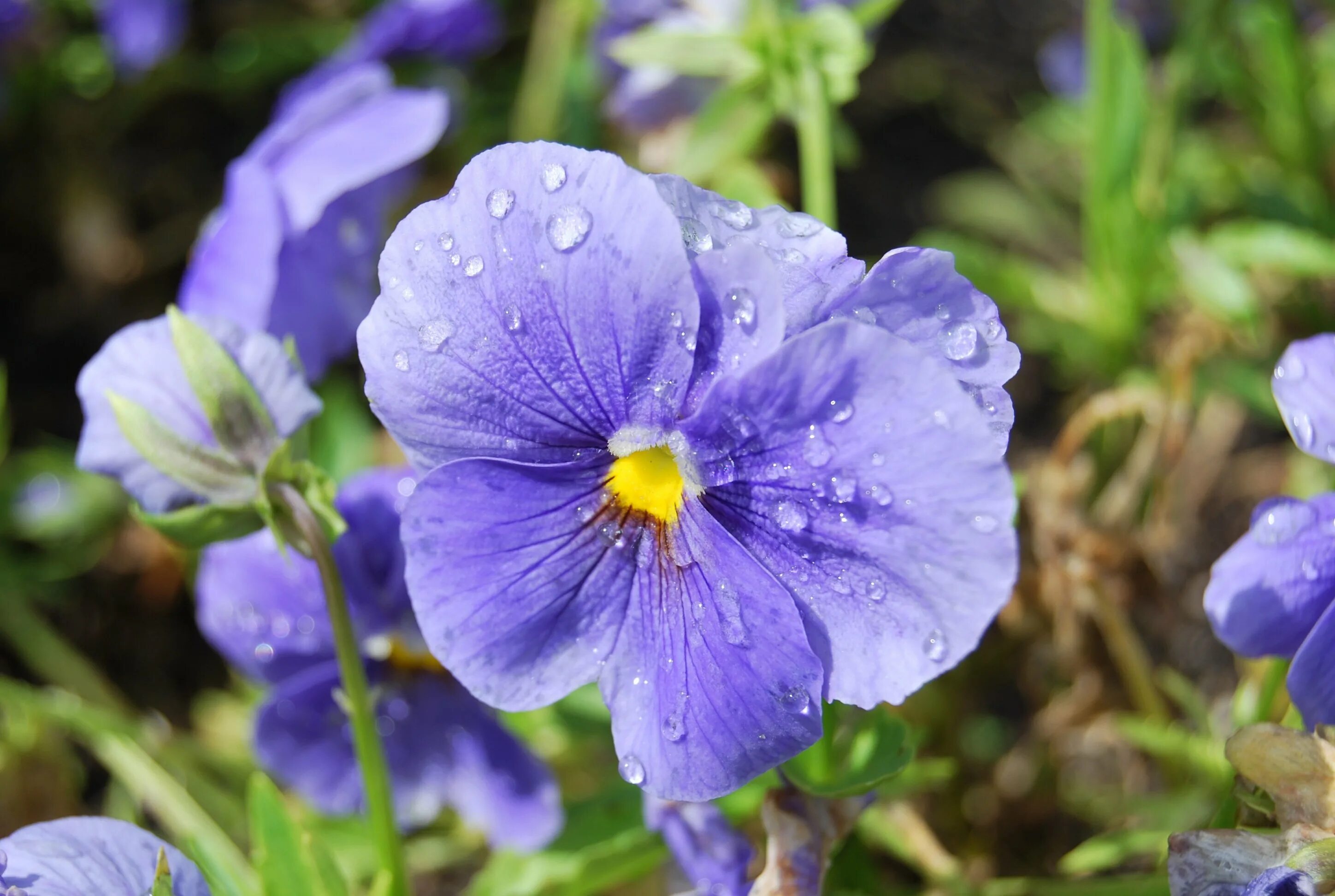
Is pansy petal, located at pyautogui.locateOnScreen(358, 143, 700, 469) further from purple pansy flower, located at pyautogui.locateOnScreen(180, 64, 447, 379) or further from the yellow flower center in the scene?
purple pansy flower, located at pyautogui.locateOnScreen(180, 64, 447, 379)

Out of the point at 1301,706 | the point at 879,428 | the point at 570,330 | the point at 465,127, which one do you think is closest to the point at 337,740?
the point at 570,330

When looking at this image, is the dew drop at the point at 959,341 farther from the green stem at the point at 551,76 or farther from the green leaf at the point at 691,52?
the green stem at the point at 551,76

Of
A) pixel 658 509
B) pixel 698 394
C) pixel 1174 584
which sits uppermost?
pixel 698 394

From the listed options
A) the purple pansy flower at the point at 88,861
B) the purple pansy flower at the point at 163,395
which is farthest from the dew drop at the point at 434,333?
the purple pansy flower at the point at 88,861

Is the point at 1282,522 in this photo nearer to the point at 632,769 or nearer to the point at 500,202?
the point at 632,769

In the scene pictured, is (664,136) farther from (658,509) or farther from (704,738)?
(704,738)

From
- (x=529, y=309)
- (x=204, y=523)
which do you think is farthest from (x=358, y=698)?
(x=529, y=309)
